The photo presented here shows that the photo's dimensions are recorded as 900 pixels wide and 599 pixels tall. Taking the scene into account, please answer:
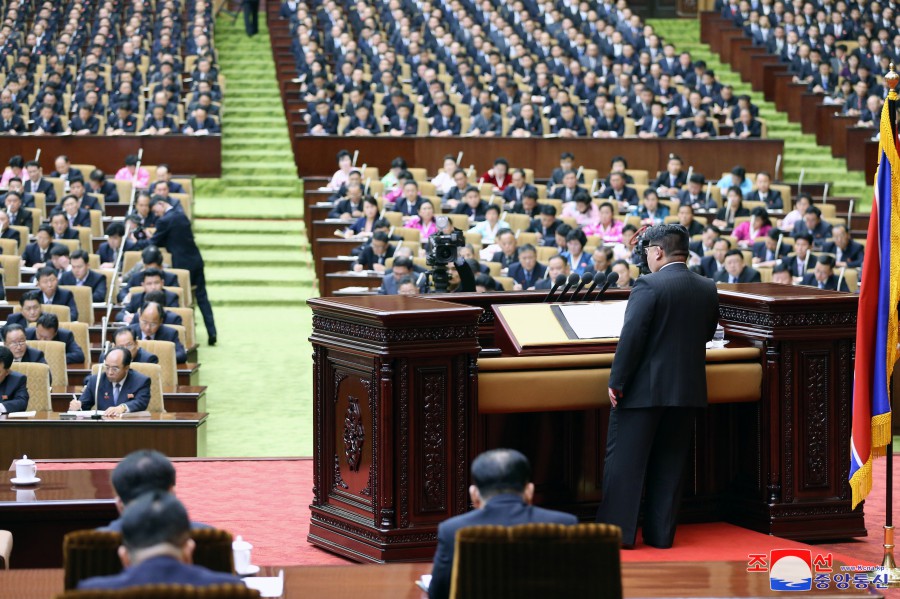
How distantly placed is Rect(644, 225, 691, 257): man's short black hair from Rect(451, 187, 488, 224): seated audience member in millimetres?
8281

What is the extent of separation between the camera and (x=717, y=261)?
11172mm

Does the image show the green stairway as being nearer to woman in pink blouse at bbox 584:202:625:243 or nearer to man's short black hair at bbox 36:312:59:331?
woman in pink blouse at bbox 584:202:625:243

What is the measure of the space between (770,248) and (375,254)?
3287mm

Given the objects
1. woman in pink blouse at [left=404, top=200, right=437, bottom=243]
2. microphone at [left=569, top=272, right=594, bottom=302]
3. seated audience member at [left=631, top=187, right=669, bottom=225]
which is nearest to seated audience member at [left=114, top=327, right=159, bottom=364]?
microphone at [left=569, top=272, right=594, bottom=302]

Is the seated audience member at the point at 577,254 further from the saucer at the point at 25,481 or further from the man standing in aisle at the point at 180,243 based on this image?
the saucer at the point at 25,481

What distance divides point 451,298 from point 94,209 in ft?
27.3

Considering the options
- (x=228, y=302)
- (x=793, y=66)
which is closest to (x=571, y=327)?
(x=228, y=302)

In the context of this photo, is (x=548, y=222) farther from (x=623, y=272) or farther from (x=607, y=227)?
(x=623, y=272)

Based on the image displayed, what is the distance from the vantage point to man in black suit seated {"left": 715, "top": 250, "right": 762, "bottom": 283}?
35.1 feet

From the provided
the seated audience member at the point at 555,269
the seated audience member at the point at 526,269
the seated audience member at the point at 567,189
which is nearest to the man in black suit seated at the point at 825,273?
the seated audience member at the point at 555,269

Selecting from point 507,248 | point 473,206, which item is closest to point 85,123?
point 473,206

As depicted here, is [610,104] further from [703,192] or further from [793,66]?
[793,66]

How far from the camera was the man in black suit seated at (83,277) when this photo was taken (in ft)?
34.3

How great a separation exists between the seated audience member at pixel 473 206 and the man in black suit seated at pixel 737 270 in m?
2.69
